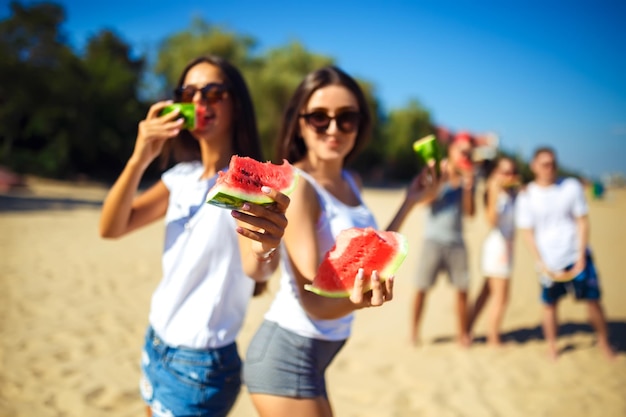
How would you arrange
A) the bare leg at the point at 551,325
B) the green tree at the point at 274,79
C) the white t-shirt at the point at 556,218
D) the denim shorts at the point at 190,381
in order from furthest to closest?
the green tree at the point at 274,79, the bare leg at the point at 551,325, the white t-shirt at the point at 556,218, the denim shorts at the point at 190,381

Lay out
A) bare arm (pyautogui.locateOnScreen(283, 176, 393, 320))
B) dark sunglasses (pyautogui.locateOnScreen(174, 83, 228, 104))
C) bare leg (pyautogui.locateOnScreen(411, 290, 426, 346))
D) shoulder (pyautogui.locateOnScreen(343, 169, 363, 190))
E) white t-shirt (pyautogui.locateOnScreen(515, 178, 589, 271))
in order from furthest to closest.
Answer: bare leg (pyautogui.locateOnScreen(411, 290, 426, 346)) < white t-shirt (pyautogui.locateOnScreen(515, 178, 589, 271)) < shoulder (pyautogui.locateOnScreen(343, 169, 363, 190)) < dark sunglasses (pyautogui.locateOnScreen(174, 83, 228, 104)) < bare arm (pyautogui.locateOnScreen(283, 176, 393, 320))

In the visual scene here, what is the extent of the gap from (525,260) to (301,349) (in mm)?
11131

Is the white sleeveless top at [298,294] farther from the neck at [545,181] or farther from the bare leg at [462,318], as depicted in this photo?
the neck at [545,181]

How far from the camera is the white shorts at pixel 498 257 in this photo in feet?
17.4

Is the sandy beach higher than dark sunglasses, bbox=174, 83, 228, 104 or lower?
lower

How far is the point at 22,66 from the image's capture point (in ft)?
59.0

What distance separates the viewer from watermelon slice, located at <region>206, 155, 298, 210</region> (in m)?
1.29

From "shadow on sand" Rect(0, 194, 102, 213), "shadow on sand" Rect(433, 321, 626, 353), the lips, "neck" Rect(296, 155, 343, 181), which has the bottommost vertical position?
"shadow on sand" Rect(0, 194, 102, 213)

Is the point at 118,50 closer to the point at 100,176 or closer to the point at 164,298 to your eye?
the point at 100,176

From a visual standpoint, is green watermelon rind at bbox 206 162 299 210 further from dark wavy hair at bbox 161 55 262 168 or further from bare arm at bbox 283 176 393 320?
dark wavy hair at bbox 161 55 262 168

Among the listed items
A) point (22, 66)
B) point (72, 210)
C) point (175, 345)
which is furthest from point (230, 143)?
point (22, 66)

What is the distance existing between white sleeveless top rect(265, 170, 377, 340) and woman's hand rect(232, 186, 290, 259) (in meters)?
0.50

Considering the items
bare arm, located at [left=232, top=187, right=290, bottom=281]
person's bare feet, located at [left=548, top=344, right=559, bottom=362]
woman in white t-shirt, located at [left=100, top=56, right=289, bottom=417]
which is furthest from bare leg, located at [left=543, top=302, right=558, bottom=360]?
bare arm, located at [left=232, top=187, right=290, bottom=281]

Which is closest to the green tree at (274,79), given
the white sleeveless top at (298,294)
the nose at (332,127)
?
the nose at (332,127)
